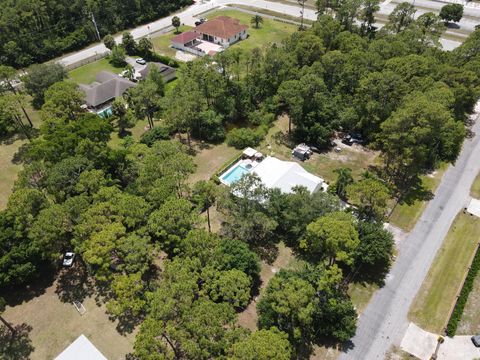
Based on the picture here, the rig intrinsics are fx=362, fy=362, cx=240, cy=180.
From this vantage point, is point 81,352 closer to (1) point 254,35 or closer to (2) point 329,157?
(2) point 329,157

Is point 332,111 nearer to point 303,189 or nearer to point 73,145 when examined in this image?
point 303,189

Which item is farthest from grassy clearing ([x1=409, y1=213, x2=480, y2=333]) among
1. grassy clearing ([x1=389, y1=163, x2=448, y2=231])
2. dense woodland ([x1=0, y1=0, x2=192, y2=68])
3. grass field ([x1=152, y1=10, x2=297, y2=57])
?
dense woodland ([x1=0, y1=0, x2=192, y2=68])

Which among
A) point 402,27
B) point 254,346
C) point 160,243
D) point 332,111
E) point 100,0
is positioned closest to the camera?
point 254,346

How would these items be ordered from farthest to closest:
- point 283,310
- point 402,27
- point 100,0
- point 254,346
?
point 100,0, point 402,27, point 283,310, point 254,346

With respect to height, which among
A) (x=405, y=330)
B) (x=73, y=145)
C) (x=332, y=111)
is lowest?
(x=405, y=330)

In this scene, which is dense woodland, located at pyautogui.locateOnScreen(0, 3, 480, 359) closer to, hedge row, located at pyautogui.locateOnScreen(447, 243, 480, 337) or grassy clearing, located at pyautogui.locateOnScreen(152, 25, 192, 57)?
hedge row, located at pyautogui.locateOnScreen(447, 243, 480, 337)

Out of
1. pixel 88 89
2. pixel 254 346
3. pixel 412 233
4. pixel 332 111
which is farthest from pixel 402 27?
pixel 254 346

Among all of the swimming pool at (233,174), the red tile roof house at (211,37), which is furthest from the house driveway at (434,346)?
the red tile roof house at (211,37)
